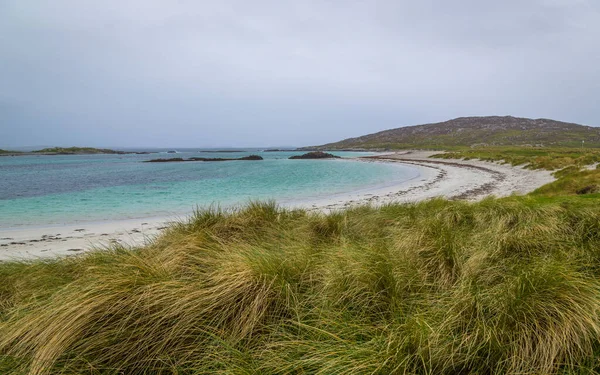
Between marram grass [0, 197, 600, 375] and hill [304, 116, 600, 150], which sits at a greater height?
hill [304, 116, 600, 150]

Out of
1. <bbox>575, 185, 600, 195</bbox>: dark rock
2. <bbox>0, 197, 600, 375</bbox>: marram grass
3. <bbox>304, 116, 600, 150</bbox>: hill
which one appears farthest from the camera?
<bbox>304, 116, 600, 150</bbox>: hill

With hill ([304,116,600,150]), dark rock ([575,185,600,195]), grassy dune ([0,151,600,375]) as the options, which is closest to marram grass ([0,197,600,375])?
grassy dune ([0,151,600,375])

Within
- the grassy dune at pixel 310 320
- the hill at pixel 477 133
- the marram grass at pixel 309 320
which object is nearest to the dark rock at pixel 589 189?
the grassy dune at pixel 310 320

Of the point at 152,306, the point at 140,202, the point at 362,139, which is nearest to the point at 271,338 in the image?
the point at 152,306

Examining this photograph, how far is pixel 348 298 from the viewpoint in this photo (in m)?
2.90

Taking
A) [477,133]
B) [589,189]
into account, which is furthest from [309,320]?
[477,133]

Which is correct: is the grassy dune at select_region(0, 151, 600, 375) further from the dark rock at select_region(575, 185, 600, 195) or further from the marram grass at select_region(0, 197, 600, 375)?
the dark rock at select_region(575, 185, 600, 195)

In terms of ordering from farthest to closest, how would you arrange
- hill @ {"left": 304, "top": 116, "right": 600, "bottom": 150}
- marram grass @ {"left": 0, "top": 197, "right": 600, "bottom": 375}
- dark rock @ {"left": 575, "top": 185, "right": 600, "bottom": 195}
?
hill @ {"left": 304, "top": 116, "right": 600, "bottom": 150}, dark rock @ {"left": 575, "top": 185, "right": 600, "bottom": 195}, marram grass @ {"left": 0, "top": 197, "right": 600, "bottom": 375}

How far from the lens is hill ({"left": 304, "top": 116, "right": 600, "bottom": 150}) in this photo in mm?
116250

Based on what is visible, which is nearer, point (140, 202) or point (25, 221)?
point (25, 221)

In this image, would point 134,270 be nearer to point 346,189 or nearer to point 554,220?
point 554,220

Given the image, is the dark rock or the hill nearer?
the dark rock

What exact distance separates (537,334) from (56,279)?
495 cm

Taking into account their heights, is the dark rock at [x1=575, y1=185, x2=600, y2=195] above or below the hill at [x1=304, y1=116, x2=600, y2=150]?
below
